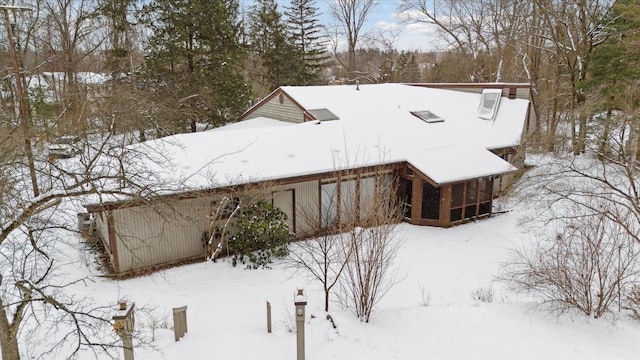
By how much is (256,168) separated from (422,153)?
20.6 feet

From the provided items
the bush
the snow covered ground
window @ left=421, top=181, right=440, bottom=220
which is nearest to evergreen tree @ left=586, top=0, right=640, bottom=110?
window @ left=421, top=181, right=440, bottom=220

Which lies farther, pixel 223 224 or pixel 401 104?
pixel 401 104

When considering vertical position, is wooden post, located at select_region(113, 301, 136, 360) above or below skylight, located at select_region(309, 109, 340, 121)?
below

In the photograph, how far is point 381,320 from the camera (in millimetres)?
8680

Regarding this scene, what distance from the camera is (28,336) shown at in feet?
27.5

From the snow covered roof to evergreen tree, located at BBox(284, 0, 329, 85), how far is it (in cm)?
1419

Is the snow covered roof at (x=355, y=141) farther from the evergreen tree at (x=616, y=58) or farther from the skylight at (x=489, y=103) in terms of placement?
Result: the evergreen tree at (x=616, y=58)

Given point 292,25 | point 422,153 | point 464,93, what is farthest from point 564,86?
point 292,25

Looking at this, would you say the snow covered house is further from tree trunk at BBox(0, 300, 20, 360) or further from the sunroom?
tree trunk at BBox(0, 300, 20, 360)

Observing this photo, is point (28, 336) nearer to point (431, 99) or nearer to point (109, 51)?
point (431, 99)

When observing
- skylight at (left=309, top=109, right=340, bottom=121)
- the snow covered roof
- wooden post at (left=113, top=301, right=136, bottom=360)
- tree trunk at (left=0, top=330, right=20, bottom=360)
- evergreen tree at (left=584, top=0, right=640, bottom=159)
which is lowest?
tree trunk at (left=0, top=330, right=20, bottom=360)

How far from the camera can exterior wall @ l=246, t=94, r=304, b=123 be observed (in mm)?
20000

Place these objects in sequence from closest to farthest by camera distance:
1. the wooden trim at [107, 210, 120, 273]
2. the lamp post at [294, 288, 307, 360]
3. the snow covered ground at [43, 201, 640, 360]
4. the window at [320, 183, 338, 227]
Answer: the lamp post at [294, 288, 307, 360], the snow covered ground at [43, 201, 640, 360], the wooden trim at [107, 210, 120, 273], the window at [320, 183, 338, 227]

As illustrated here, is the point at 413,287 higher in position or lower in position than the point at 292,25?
lower
